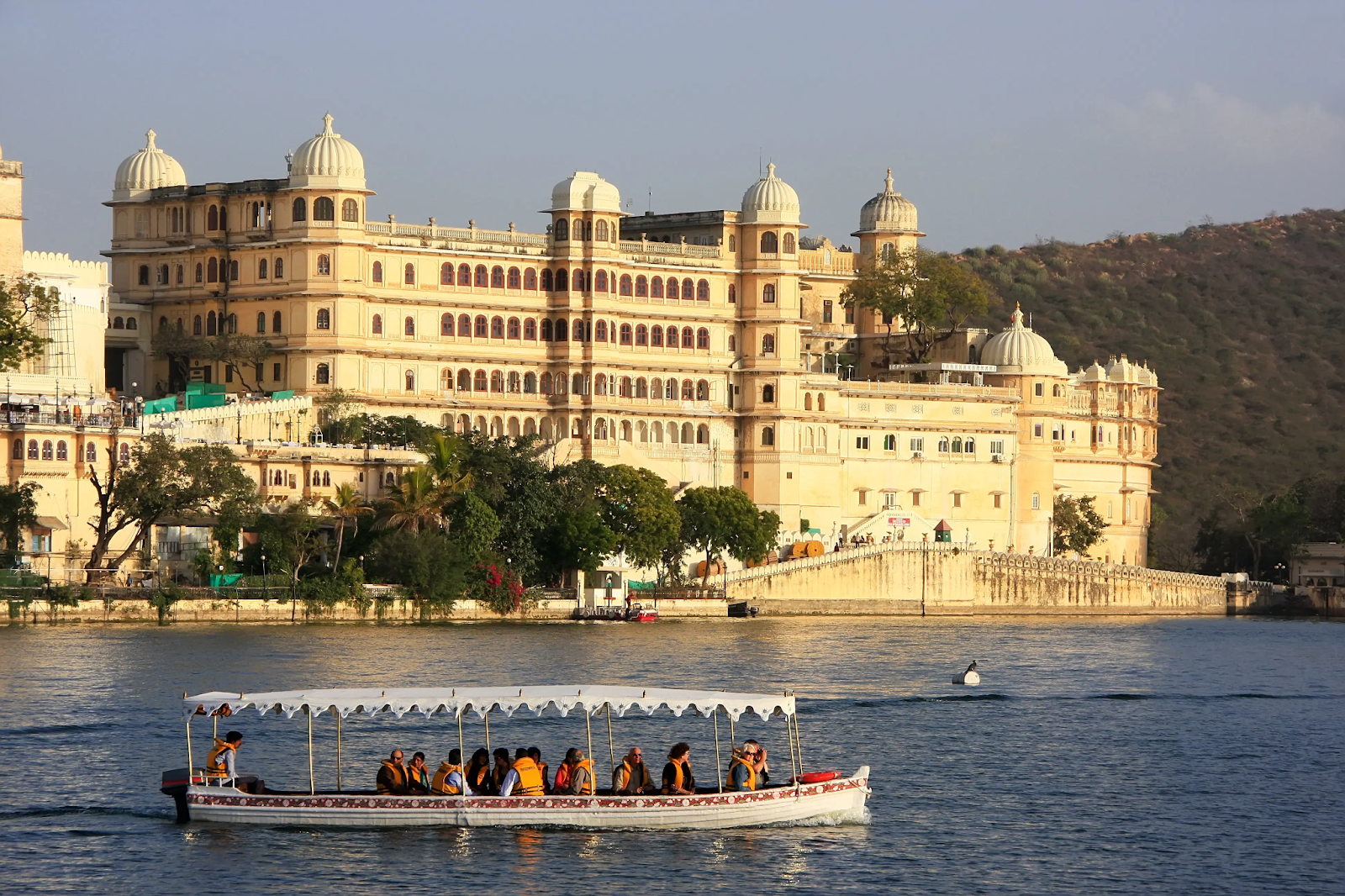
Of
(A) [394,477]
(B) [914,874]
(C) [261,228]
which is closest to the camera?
(B) [914,874]

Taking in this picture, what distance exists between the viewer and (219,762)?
46.2 m

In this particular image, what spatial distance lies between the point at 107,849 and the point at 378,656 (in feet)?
104

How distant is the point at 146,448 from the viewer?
92.2 m

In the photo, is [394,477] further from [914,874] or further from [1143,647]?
[914,874]

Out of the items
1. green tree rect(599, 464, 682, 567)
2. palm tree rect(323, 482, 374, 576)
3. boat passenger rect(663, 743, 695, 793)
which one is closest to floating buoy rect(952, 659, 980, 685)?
palm tree rect(323, 482, 374, 576)

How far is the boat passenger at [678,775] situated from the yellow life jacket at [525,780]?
2234 mm

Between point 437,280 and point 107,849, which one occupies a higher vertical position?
point 437,280

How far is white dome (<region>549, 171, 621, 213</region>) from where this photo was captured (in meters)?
115

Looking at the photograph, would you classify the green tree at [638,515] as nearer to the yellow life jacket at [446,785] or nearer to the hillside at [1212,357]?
the hillside at [1212,357]

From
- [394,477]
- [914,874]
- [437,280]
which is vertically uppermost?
[437,280]

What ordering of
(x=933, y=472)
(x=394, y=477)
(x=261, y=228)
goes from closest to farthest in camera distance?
1. (x=394, y=477)
2. (x=261, y=228)
3. (x=933, y=472)

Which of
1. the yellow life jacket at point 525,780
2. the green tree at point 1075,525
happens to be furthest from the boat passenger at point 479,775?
the green tree at point 1075,525

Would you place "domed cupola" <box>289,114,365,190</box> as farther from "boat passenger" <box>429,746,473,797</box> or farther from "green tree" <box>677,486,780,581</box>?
"boat passenger" <box>429,746,473,797</box>

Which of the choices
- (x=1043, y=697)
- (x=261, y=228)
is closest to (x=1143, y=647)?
(x=1043, y=697)
